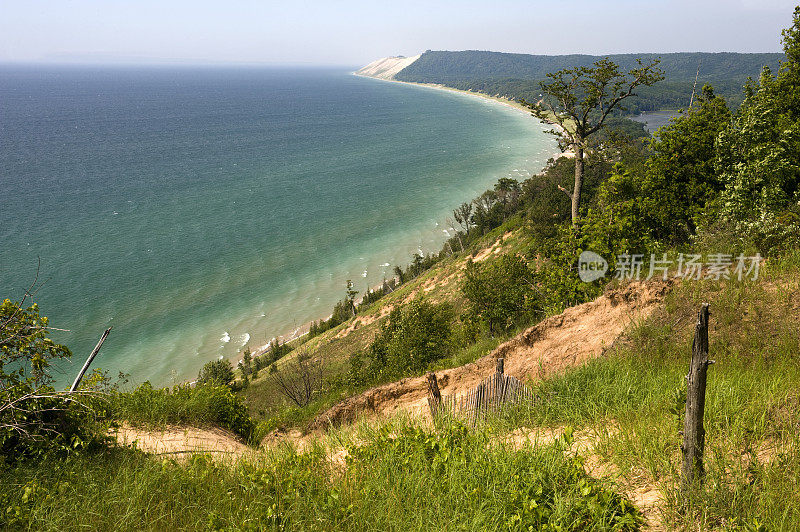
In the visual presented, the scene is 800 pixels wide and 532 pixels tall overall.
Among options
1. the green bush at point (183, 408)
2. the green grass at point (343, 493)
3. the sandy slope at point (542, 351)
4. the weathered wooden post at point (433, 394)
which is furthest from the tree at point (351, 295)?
the green grass at point (343, 493)

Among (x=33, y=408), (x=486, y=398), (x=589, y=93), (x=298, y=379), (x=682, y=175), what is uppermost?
(x=589, y=93)

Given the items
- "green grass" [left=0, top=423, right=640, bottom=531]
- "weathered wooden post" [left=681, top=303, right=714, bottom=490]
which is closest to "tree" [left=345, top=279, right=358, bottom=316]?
"green grass" [left=0, top=423, right=640, bottom=531]

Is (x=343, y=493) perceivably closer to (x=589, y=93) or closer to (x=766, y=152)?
(x=766, y=152)

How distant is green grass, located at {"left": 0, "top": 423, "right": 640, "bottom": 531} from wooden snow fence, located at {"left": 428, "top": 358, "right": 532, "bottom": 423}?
4.95ft

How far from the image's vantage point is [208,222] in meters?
73.6

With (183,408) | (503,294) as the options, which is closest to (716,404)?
(183,408)

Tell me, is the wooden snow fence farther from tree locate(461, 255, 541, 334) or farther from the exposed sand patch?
tree locate(461, 255, 541, 334)

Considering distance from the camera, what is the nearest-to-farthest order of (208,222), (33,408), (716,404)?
(716,404) < (33,408) < (208,222)

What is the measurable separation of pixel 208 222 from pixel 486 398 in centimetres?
7526

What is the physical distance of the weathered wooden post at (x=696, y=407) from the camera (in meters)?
3.81

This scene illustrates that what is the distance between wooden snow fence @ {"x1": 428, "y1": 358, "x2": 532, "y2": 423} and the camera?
766cm

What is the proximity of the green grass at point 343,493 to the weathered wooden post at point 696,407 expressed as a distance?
2.45 feet

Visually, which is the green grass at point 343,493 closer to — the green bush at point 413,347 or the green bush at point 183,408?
the green bush at point 183,408

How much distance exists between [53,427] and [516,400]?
306 inches
